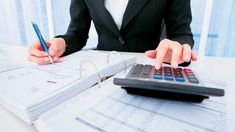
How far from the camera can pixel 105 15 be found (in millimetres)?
789

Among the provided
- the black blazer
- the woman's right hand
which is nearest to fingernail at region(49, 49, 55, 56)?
the woman's right hand

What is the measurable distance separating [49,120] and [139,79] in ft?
0.50

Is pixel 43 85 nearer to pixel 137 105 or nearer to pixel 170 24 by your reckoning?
pixel 137 105

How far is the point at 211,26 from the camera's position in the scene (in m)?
1.77

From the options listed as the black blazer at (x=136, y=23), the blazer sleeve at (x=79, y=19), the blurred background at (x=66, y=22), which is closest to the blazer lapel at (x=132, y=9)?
the black blazer at (x=136, y=23)

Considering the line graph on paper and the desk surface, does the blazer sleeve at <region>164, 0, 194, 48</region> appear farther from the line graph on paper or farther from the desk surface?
the line graph on paper

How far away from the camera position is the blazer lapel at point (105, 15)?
0.78m

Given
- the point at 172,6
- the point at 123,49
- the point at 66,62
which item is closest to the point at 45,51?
the point at 66,62

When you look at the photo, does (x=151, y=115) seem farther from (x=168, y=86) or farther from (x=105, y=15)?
(x=105, y=15)

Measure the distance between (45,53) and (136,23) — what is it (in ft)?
1.38

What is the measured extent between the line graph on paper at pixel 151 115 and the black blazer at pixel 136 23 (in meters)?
0.43

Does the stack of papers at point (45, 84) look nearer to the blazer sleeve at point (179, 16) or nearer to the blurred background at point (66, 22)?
the blazer sleeve at point (179, 16)

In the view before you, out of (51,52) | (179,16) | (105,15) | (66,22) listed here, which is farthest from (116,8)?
(66,22)

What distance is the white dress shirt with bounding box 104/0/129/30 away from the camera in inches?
33.7
